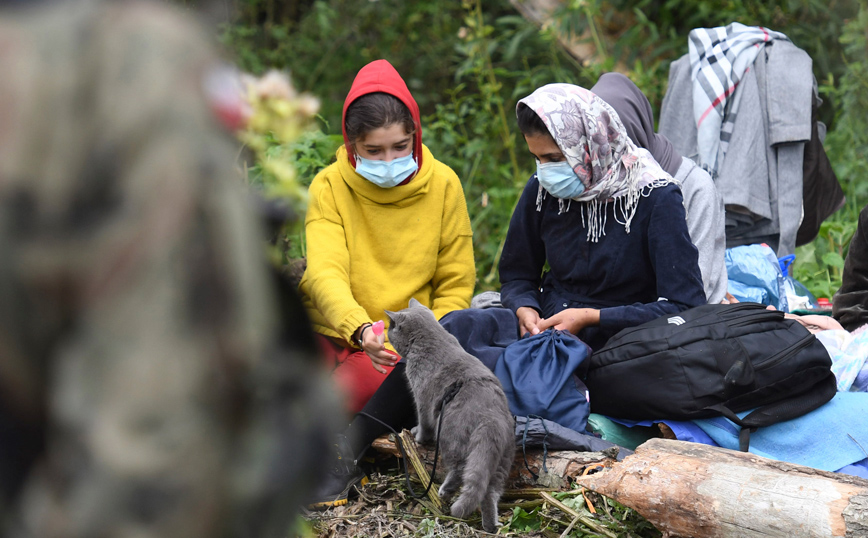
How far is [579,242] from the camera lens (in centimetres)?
332

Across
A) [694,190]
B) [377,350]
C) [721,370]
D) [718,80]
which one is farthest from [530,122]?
[718,80]

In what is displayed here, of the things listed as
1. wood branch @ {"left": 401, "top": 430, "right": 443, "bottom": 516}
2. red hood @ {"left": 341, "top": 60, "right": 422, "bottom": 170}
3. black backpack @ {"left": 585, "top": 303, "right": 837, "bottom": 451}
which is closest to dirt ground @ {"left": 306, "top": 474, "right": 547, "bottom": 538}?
wood branch @ {"left": 401, "top": 430, "right": 443, "bottom": 516}

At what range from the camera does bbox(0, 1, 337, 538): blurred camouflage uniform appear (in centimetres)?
60

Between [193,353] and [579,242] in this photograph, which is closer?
[193,353]

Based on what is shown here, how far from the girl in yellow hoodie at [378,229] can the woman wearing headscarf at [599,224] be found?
1.44 feet

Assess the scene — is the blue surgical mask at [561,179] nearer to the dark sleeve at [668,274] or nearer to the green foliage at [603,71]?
the dark sleeve at [668,274]

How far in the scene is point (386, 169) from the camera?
338 centimetres

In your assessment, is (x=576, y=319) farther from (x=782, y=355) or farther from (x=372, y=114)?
(x=372, y=114)

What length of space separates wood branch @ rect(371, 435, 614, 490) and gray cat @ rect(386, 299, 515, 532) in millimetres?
155

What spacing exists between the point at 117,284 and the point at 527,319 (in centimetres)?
279

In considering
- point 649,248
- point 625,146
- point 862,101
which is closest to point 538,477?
point 649,248

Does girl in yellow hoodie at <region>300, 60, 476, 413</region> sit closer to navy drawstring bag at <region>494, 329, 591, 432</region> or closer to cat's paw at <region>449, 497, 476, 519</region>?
navy drawstring bag at <region>494, 329, 591, 432</region>

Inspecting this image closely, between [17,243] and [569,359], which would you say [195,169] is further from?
[569,359]

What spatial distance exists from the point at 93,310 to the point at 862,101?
6130mm
